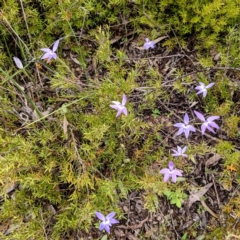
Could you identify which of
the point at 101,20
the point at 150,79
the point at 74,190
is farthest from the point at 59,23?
the point at 74,190

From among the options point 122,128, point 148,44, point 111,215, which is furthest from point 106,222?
point 148,44

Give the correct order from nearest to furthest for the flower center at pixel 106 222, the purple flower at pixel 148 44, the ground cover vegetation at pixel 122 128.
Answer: the flower center at pixel 106 222 < the ground cover vegetation at pixel 122 128 < the purple flower at pixel 148 44

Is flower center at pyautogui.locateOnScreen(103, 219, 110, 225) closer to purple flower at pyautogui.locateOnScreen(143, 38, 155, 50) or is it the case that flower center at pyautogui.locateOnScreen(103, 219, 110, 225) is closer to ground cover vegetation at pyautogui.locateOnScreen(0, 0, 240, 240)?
ground cover vegetation at pyautogui.locateOnScreen(0, 0, 240, 240)

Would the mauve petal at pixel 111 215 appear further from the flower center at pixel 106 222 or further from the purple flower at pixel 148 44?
the purple flower at pixel 148 44

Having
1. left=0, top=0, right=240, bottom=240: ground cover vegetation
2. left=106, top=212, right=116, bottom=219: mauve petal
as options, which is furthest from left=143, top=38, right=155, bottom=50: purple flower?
left=106, top=212, right=116, bottom=219: mauve petal

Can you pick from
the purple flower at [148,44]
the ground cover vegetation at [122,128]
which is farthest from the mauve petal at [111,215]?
the purple flower at [148,44]

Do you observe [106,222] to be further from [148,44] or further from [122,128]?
[148,44]

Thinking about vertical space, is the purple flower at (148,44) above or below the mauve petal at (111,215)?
above

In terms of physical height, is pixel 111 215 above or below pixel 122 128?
below


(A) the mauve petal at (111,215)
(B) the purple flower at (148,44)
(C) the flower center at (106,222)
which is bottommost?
(C) the flower center at (106,222)
